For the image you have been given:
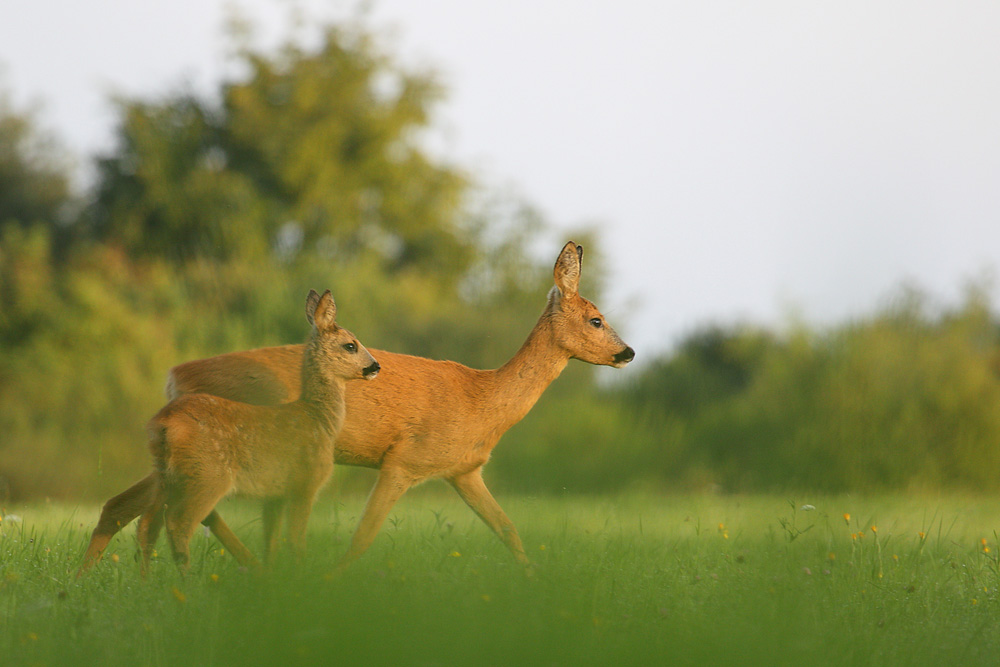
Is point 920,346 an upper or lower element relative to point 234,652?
upper

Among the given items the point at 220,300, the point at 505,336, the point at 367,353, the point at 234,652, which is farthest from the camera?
the point at 220,300

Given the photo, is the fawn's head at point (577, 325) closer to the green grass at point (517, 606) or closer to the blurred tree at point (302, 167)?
the green grass at point (517, 606)

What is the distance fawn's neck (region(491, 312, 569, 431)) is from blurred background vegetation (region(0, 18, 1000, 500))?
4.46 meters

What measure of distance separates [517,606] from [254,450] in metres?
2.11

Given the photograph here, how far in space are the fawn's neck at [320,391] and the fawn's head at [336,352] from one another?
0.01 m

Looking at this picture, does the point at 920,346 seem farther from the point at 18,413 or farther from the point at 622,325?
the point at 18,413

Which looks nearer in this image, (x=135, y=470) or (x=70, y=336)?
(x=135, y=470)

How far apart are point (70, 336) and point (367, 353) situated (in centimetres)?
1424

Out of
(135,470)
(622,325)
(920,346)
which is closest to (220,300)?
(135,470)

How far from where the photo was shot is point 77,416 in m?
15.7

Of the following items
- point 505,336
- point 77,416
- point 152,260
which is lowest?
point 77,416

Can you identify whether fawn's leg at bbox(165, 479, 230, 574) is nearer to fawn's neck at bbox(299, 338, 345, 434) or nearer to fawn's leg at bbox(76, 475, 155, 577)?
fawn's leg at bbox(76, 475, 155, 577)

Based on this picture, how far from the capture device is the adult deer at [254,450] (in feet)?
17.7

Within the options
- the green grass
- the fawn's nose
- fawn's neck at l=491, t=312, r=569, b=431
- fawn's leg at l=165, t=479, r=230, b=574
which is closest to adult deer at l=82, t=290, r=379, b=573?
fawn's leg at l=165, t=479, r=230, b=574
